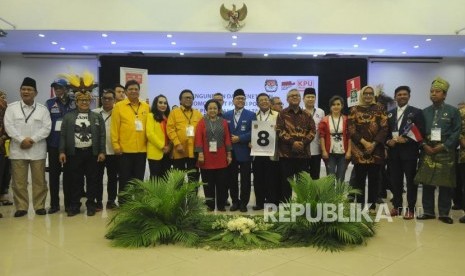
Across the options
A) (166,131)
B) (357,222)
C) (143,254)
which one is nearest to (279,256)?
(357,222)

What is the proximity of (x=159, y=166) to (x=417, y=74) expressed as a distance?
10.1m

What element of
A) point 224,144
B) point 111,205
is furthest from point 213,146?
point 111,205

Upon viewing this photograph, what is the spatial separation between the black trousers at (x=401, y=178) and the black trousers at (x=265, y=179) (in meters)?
1.44

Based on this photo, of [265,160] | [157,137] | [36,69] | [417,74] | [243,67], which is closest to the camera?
[157,137]

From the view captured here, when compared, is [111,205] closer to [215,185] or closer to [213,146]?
[215,185]

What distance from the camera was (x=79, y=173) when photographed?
4.18 meters

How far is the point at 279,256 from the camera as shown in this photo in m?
2.82

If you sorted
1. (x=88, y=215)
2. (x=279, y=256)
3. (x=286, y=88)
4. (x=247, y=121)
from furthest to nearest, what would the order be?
(x=286, y=88) → (x=247, y=121) → (x=88, y=215) → (x=279, y=256)

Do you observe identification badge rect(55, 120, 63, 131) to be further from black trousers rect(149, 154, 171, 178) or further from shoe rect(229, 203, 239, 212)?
shoe rect(229, 203, 239, 212)

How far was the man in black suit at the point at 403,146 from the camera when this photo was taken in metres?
4.03

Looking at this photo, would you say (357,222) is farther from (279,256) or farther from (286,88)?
(286,88)

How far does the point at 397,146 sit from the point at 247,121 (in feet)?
6.16

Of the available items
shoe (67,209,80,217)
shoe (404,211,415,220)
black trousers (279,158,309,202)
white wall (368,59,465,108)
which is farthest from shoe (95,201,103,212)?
white wall (368,59,465,108)

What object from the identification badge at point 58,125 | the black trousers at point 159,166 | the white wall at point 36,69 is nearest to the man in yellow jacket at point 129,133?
the black trousers at point 159,166
